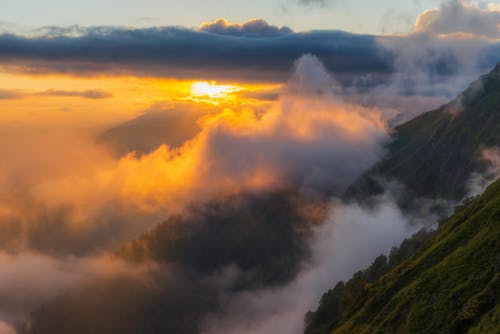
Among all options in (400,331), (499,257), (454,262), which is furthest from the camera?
(454,262)

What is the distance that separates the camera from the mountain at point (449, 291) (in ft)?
379

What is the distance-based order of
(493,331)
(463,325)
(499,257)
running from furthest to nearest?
1. (499,257)
2. (463,325)
3. (493,331)

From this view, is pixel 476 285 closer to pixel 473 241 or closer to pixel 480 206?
pixel 473 241

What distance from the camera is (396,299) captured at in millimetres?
159375

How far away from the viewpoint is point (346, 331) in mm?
180000

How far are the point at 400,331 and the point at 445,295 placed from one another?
47.2 feet

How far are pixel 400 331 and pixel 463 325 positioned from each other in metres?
23.5

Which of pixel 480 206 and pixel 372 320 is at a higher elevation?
pixel 480 206

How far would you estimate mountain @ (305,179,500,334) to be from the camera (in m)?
115

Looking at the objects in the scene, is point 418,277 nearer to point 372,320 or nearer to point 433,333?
point 372,320

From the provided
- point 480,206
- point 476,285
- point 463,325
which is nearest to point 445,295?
point 476,285

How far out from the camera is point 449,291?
13238cm

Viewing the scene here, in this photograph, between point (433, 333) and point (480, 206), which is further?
point (480, 206)

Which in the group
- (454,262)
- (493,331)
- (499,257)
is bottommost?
(493,331)
